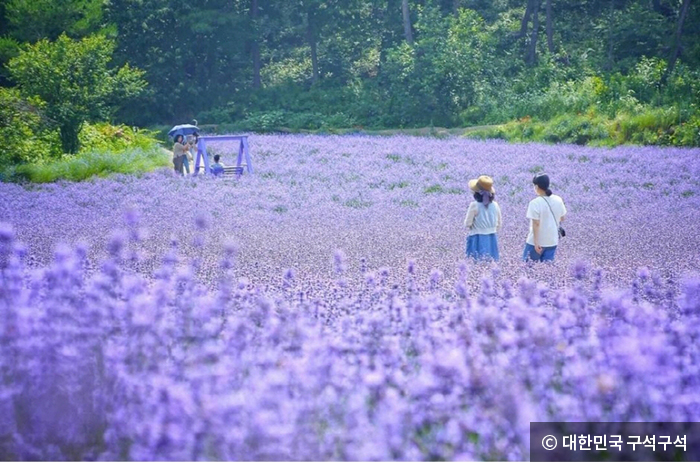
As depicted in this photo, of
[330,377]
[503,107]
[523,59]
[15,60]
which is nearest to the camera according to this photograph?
[330,377]

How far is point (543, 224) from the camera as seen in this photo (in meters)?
7.41

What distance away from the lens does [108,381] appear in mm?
3195

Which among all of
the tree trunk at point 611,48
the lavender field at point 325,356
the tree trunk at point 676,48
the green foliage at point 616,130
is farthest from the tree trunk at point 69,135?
the tree trunk at point 611,48

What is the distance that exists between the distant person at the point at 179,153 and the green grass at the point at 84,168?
20.0 inches

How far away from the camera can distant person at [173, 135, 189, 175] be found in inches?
626

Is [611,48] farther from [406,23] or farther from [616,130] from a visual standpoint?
[616,130]

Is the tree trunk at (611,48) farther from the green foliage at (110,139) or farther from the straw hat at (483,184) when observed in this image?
the straw hat at (483,184)

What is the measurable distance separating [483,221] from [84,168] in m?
Answer: 9.49

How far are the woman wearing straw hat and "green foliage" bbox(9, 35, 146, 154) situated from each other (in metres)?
12.8

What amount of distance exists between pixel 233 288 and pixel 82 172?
1073cm

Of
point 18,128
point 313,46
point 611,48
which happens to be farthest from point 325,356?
point 313,46

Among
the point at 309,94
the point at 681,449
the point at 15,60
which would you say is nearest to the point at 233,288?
the point at 681,449

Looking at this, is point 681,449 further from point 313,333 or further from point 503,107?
point 503,107

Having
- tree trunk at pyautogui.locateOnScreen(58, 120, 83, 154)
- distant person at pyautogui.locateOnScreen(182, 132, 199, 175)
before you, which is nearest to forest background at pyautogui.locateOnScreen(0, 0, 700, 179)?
tree trunk at pyautogui.locateOnScreen(58, 120, 83, 154)
